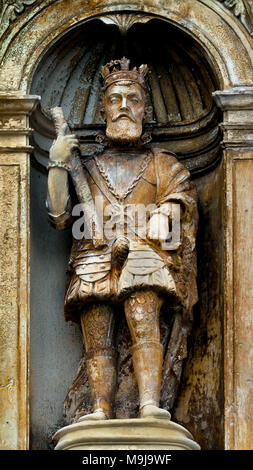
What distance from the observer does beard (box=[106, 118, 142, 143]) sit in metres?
14.8

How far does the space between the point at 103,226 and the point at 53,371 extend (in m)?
1.22

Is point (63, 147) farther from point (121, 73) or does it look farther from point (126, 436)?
point (126, 436)

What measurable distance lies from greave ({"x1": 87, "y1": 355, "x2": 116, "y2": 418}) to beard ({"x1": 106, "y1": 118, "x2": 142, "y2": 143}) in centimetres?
170

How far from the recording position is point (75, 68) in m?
15.4

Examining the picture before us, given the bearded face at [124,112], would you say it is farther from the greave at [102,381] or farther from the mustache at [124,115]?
the greave at [102,381]

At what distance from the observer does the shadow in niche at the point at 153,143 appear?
48.2 feet

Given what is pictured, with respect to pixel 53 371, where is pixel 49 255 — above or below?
above

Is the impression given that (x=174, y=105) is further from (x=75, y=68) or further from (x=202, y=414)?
(x=202, y=414)

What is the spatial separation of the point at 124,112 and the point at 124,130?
14cm

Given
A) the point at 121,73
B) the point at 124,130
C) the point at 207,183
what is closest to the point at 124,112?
the point at 124,130

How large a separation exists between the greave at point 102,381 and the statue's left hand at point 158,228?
947 mm

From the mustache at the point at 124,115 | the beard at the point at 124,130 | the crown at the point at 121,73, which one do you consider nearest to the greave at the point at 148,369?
the beard at the point at 124,130
